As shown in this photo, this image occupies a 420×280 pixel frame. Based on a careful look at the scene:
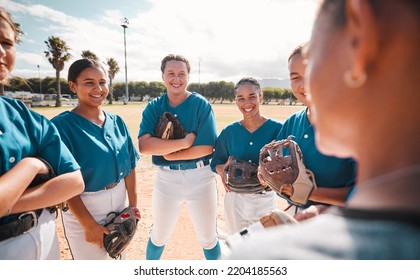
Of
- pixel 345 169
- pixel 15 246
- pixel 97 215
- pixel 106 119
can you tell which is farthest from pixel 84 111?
pixel 345 169

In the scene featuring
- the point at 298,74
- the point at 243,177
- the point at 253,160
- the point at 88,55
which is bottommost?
the point at 243,177

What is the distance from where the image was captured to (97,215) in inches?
82.3

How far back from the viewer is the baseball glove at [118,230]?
204 cm

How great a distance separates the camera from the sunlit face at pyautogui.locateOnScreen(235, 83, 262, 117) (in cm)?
270

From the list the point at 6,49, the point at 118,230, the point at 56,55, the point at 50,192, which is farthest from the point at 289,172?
the point at 56,55

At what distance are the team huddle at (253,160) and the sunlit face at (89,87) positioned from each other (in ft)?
0.04

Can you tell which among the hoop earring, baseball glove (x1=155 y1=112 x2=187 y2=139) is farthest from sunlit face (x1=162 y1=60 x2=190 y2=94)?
the hoop earring

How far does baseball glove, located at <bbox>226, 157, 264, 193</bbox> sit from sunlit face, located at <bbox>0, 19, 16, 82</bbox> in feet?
6.53

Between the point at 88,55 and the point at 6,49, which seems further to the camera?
the point at 88,55

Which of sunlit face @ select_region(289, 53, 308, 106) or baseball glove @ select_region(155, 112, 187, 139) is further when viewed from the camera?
baseball glove @ select_region(155, 112, 187, 139)

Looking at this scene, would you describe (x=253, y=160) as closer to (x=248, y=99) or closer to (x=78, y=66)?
(x=248, y=99)

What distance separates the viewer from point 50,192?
145 cm

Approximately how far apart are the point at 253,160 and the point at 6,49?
223 centimetres

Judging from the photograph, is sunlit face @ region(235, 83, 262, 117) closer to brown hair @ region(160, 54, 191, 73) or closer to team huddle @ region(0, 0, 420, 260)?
team huddle @ region(0, 0, 420, 260)
